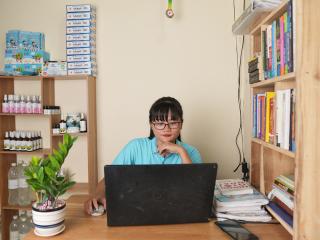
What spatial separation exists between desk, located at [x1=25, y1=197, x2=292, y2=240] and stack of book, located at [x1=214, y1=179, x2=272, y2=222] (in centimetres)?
6

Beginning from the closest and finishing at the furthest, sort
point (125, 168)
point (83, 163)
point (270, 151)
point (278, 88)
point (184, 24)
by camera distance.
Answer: point (125, 168) → point (278, 88) → point (270, 151) → point (184, 24) → point (83, 163)

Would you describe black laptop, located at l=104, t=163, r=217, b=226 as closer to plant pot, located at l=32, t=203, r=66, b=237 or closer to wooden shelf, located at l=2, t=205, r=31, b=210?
plant pot, located at l=32, t=203, r=66, b=237

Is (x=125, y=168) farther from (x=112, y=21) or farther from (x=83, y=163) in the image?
→ (x=112, y=21)

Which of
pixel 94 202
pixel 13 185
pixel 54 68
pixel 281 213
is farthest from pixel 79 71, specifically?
pixel 281 213

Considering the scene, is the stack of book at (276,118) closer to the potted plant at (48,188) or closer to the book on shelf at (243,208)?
the book on shelf at (243,208)

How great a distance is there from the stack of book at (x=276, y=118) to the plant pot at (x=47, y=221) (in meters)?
0.99

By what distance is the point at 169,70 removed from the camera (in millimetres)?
2539

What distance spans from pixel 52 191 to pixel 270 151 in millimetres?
1116

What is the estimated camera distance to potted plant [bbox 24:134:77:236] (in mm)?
1144

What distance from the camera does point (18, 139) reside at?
2.55 m

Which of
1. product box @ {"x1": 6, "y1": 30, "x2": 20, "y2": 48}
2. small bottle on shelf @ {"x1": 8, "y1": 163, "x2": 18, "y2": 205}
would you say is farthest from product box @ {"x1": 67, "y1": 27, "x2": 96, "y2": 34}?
small bottle on shelf @ {"x1": 8, "y1": 163, "x2": 18, "y2": 205}

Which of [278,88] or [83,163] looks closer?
[278,88]

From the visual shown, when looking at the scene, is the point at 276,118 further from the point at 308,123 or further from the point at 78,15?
the point at 78,15

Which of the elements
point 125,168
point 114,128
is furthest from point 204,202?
point 114,128
